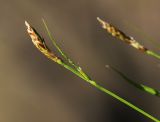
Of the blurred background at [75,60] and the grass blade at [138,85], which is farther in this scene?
the blurred background at [75,60]

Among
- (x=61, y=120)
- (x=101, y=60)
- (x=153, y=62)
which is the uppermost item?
(x=153, y=62)

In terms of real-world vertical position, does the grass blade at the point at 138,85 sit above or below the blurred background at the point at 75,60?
below

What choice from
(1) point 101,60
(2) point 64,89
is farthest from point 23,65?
(1) point 101,60

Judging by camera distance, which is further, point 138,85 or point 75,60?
point 75,60

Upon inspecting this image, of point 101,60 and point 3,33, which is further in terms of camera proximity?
point 101,60

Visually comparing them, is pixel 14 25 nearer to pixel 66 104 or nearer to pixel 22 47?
pixel 22 47

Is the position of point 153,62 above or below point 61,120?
above

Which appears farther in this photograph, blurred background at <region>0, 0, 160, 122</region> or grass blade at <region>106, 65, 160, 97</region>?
blurred background at <region>0, 0, 160, 122</region>

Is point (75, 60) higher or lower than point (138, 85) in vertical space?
higher
